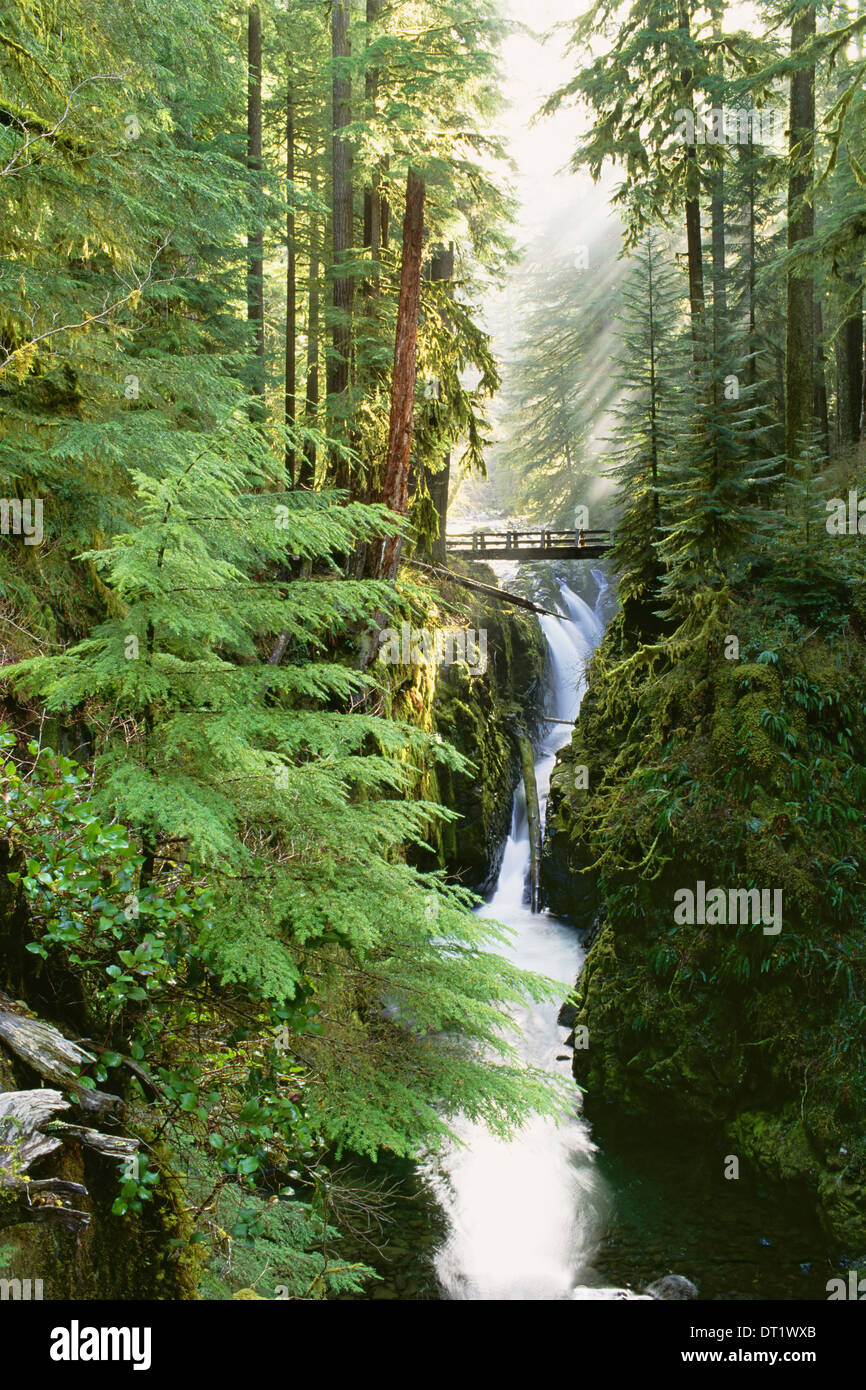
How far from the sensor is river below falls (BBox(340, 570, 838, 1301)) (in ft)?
21.5

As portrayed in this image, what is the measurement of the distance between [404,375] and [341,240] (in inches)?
136

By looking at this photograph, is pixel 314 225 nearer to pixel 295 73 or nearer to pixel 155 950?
pixel 295 73

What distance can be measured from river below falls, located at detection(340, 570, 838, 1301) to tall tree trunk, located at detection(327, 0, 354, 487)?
27.8ft

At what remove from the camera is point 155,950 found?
2.90 metres

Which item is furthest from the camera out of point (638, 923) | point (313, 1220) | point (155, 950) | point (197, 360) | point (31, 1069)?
point (638, 923)

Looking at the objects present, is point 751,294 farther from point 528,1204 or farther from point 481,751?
point 528,1204

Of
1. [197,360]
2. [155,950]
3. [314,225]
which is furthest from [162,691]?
[314,225]

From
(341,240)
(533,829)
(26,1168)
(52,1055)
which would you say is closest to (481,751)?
(533,829)

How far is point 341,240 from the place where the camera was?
1133cm

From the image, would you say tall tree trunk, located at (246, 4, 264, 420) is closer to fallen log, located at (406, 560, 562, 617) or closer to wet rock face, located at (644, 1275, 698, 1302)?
fallen log, located at (406, 560, 562, 617)

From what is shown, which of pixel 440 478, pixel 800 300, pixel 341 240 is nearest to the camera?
pixel 341 240

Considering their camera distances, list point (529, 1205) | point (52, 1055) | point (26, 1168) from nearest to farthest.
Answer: point (26, 1168) < point (52, 1055) < point (529, 1205)

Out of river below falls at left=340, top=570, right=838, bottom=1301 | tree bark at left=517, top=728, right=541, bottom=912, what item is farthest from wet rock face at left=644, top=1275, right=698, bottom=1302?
tree bark at left=517, top=728, right=541, bottom=912
